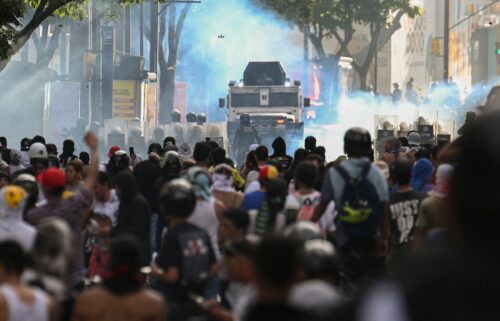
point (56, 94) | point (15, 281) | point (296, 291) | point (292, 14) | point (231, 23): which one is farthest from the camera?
point (231, 23)

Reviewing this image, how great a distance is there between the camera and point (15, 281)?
5727mm

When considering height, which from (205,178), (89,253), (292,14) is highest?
(292,14)

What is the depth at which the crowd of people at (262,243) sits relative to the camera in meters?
1.72

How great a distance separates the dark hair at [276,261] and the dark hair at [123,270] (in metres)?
1.56

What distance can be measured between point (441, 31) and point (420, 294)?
136 m

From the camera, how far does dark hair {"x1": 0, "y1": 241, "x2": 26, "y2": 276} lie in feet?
18.8

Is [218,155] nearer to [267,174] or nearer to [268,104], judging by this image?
[267,174]

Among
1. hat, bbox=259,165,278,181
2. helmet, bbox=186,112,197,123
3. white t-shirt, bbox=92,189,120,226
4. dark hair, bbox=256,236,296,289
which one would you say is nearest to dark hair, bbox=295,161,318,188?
hat, bbox=259,165,278,181

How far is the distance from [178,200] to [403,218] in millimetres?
2905

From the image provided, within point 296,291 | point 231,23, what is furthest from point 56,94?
point 296,291

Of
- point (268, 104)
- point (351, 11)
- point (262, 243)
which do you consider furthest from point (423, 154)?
point (351, 11)

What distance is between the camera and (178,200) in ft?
24.9

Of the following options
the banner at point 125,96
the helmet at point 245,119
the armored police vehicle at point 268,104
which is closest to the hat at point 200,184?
the helmet at point 245,119

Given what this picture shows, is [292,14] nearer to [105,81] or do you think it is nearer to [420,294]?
[105,81]
